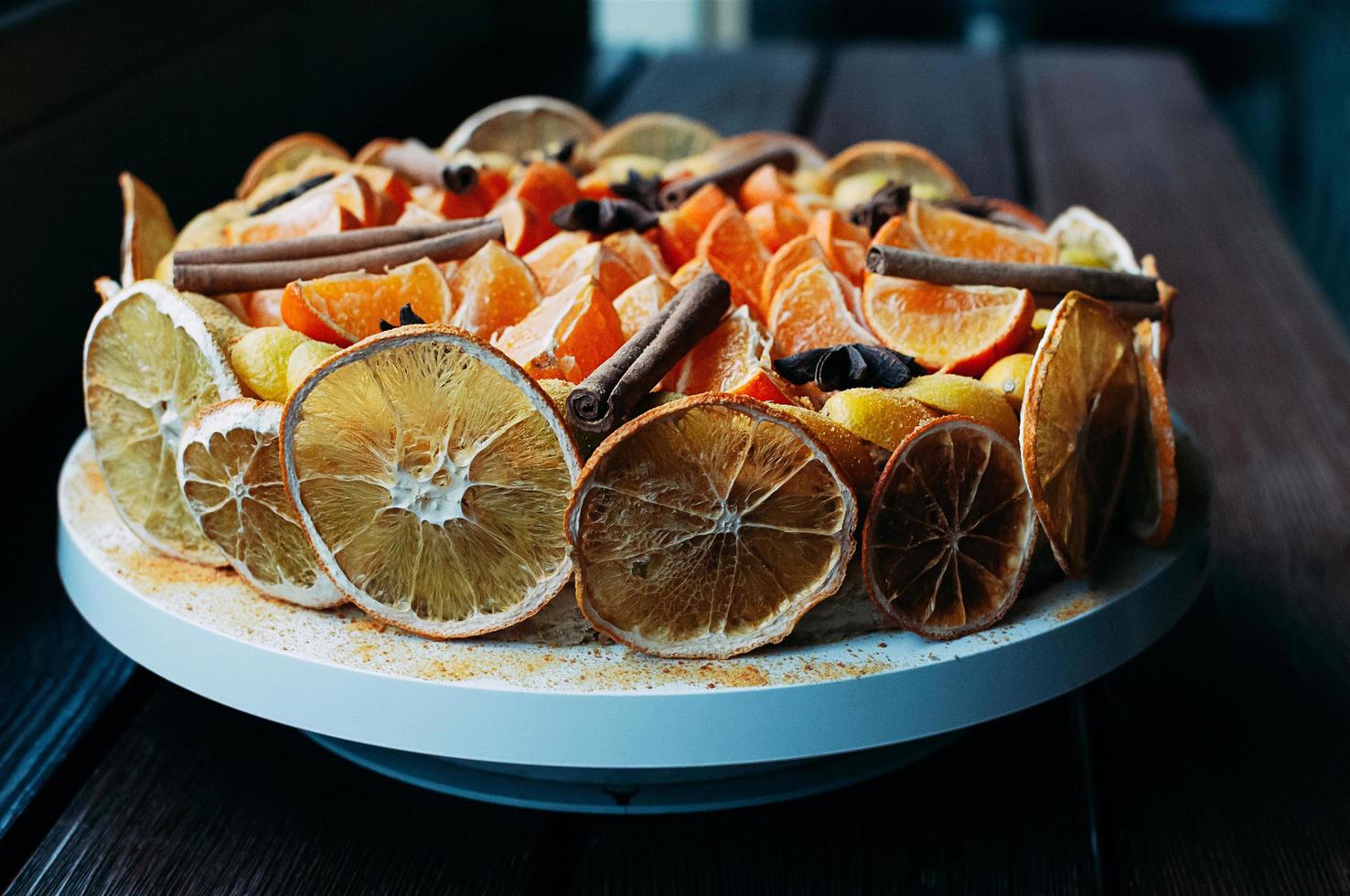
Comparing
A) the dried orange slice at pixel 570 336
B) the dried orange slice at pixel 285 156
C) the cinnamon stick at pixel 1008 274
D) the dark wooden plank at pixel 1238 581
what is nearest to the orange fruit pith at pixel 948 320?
the cinnamon stick at pixel 1008 274

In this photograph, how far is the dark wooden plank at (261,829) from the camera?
3.18 ft

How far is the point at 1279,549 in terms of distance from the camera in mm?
1484

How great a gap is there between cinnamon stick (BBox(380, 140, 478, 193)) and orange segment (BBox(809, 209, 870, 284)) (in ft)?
1.22

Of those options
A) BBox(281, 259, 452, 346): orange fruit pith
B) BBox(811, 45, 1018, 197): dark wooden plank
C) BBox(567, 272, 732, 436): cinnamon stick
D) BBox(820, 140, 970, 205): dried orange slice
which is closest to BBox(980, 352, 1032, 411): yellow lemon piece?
BBox(567, 272, 732, 436): cinnamon stick

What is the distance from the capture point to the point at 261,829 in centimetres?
102

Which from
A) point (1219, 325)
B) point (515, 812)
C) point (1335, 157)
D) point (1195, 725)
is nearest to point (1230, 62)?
point (1335, 157)

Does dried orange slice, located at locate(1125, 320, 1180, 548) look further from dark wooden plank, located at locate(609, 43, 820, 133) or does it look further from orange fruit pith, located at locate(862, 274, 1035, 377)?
dark wooden plank, located at locate(609, 43, 820, 133)

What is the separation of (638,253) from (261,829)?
1.98ft

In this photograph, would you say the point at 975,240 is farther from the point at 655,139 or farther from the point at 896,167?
the point at 655,139

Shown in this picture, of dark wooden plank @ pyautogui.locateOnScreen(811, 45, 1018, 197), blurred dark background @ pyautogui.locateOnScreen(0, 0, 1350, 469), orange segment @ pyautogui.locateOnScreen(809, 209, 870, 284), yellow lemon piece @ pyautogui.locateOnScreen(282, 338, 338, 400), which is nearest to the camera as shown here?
yellow lemon piece @ pyautogui.locateOnScreen(282, 338, 338, 400)

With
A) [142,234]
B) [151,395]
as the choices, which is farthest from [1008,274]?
[142,234]

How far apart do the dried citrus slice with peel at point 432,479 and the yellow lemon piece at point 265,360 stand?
0.11 meters

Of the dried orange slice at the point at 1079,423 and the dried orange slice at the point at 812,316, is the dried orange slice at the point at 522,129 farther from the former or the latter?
the dried orange slice at the point at 1079,423

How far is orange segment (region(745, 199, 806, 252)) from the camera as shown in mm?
1314
